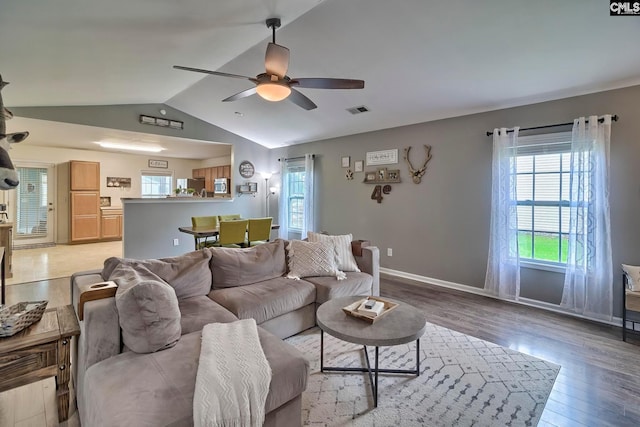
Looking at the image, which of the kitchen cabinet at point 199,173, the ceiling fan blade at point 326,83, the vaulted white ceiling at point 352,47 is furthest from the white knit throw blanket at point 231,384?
the kitchen cabinet at point 199,173

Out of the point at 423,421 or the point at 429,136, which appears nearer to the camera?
the point at 423,421

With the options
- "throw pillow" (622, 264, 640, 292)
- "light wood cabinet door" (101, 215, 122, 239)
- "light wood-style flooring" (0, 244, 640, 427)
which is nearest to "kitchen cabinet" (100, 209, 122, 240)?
"light wood cabinet door" (101, 215, 122, 239)

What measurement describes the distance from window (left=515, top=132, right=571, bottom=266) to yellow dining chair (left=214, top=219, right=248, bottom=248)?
12.7 ft

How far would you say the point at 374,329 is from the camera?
1.94 meters

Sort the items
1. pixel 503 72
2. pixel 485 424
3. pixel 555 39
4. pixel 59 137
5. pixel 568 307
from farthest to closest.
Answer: pixel 59 137
pixel 568 307
pixel 503 72
pixel 555 39
pixel 485 424

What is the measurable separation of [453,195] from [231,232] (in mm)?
3366

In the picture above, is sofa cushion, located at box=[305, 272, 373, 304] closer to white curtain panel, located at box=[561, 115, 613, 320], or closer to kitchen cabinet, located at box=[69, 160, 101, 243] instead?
white curtain panel, located at box=[561, 115, 613, 320]

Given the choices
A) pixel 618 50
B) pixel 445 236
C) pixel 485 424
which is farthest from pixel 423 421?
pixel 618 50

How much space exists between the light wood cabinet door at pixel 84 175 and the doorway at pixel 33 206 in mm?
573

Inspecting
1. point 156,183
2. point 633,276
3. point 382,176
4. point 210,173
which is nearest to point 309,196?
point 382,176

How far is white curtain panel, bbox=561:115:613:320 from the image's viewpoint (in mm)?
3074

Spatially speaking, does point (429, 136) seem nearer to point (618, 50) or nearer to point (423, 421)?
point (618, 50)

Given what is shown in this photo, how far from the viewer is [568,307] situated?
3320 mm

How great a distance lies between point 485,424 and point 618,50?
128 inches
